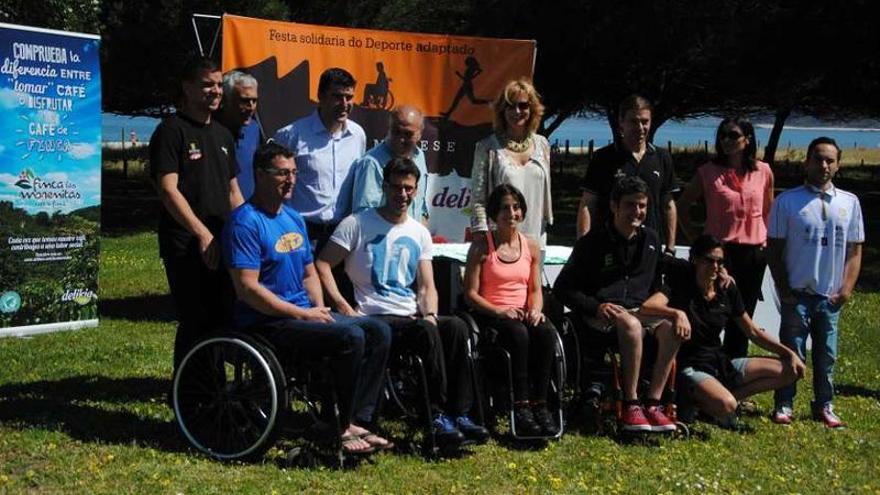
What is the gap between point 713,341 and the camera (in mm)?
6270

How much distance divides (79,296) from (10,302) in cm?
58

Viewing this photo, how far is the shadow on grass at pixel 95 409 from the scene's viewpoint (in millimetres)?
5465

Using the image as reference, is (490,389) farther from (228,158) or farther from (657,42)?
(657,42)

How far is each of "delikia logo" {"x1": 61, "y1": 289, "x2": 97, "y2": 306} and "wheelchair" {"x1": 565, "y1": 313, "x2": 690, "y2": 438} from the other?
4.32 m

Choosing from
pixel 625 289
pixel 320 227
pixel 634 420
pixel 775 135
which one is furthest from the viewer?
pixel 775 135

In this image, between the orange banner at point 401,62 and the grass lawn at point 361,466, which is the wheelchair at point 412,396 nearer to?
the grass lawn at point 361,466

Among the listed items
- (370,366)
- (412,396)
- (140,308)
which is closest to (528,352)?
(412,396)

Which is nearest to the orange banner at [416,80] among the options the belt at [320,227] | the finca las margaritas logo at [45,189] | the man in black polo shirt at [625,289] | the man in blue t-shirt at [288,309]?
the finca las margaritas logo at [45,189]

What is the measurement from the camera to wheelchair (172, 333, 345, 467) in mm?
4945

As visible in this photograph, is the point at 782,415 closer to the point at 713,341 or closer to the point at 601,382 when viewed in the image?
the point at 713,341

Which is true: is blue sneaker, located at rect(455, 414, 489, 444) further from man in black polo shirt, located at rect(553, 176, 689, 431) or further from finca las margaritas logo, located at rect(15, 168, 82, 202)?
finca las margaritas logo, located at rect(15, 168, 82, 202)

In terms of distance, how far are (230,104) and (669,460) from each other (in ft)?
9.75

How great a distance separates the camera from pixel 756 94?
69.9 feet

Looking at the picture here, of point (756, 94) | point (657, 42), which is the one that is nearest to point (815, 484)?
point (657, 42)
